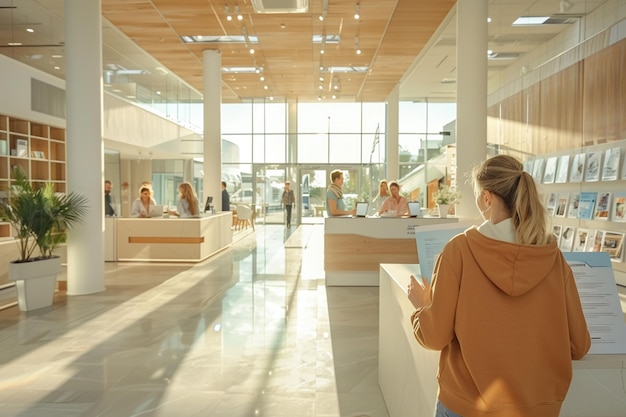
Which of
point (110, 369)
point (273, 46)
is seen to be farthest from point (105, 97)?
point (110, 369)

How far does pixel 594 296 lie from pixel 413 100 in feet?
65.7

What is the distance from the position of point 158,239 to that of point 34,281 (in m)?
4.34

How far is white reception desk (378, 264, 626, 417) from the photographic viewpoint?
2301mm

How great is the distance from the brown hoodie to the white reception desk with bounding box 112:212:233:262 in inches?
392

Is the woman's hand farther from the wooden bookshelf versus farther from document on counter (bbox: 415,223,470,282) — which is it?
the wooden bookshelf

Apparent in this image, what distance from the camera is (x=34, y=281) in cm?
687

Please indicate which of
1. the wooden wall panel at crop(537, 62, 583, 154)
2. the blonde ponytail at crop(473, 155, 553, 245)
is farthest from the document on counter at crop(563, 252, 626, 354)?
the wooden wall panel at crop(537, 62, 583, 154)

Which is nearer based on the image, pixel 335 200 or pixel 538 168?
pixel 335 200

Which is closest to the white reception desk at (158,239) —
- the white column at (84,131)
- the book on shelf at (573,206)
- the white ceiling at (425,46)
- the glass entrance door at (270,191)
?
the white column at (84,131)

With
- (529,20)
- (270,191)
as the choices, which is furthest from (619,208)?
(270,191)

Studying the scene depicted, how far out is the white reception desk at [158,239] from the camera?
11172 mm

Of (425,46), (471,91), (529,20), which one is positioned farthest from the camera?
(425,46)

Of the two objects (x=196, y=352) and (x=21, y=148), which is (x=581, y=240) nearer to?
A: (x=196, y=352)

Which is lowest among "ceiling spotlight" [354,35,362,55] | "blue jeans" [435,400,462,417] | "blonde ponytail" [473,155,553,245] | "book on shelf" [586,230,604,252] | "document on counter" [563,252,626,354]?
"blue jeans" [435,400,462,417]
